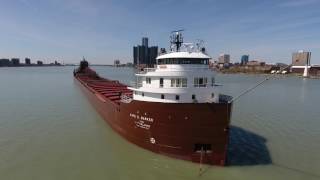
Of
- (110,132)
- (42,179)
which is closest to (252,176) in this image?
(42,179)

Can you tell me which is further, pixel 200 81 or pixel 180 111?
pixel 200 81

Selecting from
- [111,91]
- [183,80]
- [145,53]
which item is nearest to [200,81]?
[183,80]

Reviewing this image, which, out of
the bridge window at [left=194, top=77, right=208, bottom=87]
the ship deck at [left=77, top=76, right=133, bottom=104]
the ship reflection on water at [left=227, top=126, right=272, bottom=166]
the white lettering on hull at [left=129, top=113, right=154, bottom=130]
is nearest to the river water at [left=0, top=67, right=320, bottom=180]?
the ship reflection on water at [left=227, top=126, right=272, bottom=166]

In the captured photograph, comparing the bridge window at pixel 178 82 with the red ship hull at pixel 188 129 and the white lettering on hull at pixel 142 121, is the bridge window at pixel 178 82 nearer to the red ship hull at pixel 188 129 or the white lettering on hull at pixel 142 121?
the red ship hull at pixel 188 129

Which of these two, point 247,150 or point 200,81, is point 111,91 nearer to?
point 200,81

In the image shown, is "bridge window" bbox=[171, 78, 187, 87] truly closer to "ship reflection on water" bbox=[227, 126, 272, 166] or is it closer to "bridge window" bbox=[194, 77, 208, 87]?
"bridge window" bbox=[194, 77, 208, 87]

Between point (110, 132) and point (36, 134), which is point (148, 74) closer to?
point (110, 132)

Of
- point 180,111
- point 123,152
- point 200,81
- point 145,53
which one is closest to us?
point 180,111

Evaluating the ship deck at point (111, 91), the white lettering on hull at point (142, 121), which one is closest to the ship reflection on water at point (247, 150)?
the white lettering on hull at point (142, 121)

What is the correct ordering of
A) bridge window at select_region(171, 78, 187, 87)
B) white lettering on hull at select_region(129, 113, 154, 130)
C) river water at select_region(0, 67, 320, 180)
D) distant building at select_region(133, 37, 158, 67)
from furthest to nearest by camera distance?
distant building at select_region(133, 37, 158, 67)
bridge window at select_region(171, 78, 187, 87)
white lettering on hull at select_region(129, 113, 154, 130)
river water at select_region(0, 67, 320, 180)
